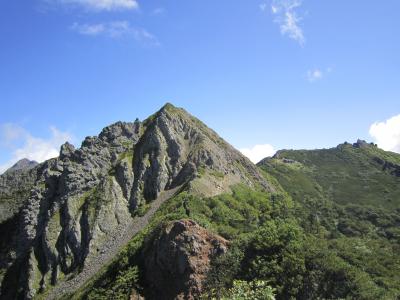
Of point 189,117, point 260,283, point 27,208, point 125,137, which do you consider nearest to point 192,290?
point 260,283

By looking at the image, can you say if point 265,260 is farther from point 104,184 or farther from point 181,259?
point 104,184

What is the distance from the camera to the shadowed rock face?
116000 millimetres

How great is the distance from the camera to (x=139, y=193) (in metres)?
130

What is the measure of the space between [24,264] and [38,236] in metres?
8.48

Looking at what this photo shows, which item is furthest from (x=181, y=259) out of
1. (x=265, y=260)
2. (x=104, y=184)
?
(x=104, y=184)

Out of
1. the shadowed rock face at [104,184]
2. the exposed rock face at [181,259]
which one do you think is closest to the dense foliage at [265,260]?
the exposed rock face at [181,259]

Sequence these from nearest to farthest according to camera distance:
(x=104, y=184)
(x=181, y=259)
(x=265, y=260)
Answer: (x=265, y=260), (x=181, y=259), (x=104, y=184)

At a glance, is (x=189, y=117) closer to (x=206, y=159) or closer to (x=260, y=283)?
(x=206, y=159)

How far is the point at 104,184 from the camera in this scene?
131m

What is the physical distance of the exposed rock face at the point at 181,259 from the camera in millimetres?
71375

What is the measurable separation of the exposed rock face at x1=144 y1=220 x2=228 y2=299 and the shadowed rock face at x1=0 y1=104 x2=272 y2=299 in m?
36.1

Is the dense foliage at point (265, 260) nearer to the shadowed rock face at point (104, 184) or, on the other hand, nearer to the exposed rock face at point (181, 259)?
the exposed rock face at point (181, 259)

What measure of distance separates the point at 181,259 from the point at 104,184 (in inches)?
2503

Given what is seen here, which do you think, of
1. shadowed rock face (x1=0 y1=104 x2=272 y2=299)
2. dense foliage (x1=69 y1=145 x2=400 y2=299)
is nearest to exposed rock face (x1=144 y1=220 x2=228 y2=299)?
dense foliage (x1=69 y1=145 x2=400 y2=299)
